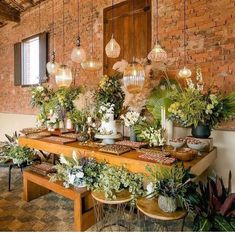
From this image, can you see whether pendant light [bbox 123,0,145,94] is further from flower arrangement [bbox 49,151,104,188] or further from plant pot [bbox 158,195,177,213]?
plant pot [bbox 158,195,177,213]

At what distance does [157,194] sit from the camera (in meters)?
2.03

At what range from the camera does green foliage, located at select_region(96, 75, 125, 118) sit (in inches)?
119

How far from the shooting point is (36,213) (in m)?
2.86

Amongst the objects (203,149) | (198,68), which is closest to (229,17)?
(198,68)

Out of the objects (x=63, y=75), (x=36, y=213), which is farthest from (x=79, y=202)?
(x=63, y=75)

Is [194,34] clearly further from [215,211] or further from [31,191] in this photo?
[31,191]

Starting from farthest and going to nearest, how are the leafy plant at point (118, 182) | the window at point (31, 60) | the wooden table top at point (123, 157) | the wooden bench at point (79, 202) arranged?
1. the window at point (31, 60)
2. the wooden bench at point (79, 202)
3. the leafy plant at point (118, 182)
4. the wooden table top at point (123, 157)

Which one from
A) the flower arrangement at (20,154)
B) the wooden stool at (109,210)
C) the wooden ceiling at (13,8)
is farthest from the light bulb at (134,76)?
the wooden ceiling at (13,8)

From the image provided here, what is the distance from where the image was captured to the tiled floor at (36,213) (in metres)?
2.57

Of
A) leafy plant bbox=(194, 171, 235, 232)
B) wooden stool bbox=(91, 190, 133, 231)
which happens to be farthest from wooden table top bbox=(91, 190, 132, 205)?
leafy plant bbox=(194, 171, 235, 232)

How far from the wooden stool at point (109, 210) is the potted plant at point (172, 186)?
0.40m

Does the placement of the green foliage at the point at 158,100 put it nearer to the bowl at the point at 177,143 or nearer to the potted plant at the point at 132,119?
the potted plant at the point at 132,119

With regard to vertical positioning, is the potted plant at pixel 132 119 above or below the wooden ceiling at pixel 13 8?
below

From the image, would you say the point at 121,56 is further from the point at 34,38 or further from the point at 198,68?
the point at 34,38
